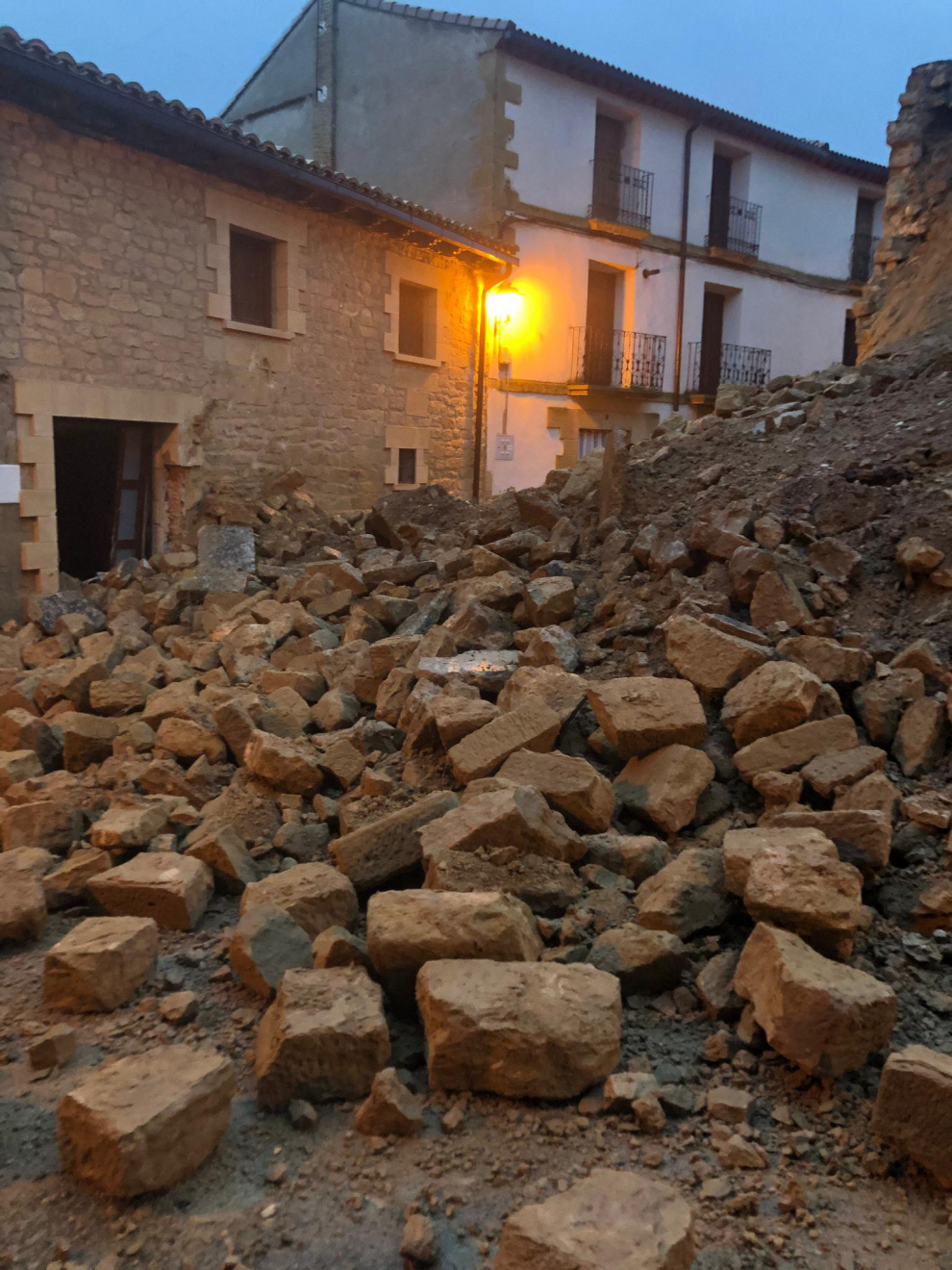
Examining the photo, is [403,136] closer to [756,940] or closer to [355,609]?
[355,609]

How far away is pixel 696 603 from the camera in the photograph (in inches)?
179

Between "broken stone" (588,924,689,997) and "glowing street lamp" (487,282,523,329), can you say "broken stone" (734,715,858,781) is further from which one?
"glowing street lamp" (487,282,523,329)

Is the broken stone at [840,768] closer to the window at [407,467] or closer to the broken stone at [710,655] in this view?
the broken stone at [710,655]

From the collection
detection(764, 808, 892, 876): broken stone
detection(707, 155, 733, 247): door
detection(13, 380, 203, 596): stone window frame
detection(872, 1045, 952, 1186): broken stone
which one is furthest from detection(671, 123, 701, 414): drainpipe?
detection(872, 1045, 952, 1186): broken stone

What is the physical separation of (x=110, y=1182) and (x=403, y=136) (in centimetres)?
1514

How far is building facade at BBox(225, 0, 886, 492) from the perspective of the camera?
1345 cm

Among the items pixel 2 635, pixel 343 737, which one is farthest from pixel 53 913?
pixel 2 635

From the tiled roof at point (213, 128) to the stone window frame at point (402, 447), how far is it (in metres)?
2.28

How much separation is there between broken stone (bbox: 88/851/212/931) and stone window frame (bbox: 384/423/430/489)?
8148mm

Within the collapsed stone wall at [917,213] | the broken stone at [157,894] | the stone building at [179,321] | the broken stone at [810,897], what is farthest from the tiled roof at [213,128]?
the broken stone at [810,897]

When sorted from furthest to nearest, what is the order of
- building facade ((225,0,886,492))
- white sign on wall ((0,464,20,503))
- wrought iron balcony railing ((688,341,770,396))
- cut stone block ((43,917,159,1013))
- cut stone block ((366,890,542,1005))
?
1. wrought iron balcony railing ((688,341,770,396))
2. building facade ((225,0,886,492))
3. white sign on wall ((0,464,20,503))
4. cut stone block ((43,917,159,1013))
5. cut stone block ((366,890,542,1005))

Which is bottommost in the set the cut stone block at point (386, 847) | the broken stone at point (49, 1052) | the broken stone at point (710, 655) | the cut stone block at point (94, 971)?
the broken stone at point (49, 1052)

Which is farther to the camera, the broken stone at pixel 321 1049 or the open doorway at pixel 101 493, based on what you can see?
the open doorway at pixel 101 493

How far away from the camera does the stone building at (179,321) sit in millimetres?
7359
